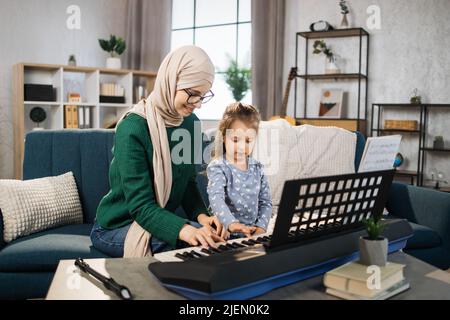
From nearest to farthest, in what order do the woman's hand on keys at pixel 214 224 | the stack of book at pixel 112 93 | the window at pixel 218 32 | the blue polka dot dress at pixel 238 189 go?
the woman's hand on keys at pixel 214 224
the blue polka dot dress at pixel 238 189
the stack of book at pixel 112 93
the window at pixel 218 32

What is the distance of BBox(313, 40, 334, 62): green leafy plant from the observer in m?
5.49

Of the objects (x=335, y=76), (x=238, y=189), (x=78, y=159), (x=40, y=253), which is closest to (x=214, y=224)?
(x=238, y=189)

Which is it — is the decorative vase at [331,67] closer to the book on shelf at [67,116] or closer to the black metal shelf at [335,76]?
the black metal shelf at [335,76]

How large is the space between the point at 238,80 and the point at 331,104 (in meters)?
1.28

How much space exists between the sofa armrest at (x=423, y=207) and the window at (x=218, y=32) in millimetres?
3442

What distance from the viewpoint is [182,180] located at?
75.1 inches

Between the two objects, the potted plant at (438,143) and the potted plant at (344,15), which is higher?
the potted plant at (344,15)

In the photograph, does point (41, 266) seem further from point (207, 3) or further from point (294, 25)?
point (207, 3)

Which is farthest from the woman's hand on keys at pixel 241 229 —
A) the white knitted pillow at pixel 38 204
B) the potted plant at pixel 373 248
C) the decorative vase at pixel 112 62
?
the decorative vase at pixel 112 62

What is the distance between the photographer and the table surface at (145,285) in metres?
1.04

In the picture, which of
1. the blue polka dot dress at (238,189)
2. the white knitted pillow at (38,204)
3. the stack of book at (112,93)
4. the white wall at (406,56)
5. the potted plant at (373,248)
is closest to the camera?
the potted plant at (373,248)

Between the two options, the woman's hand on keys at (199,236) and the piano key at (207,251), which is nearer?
the piano key at (207,251)

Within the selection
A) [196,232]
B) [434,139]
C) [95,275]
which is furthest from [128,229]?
[434,139]
